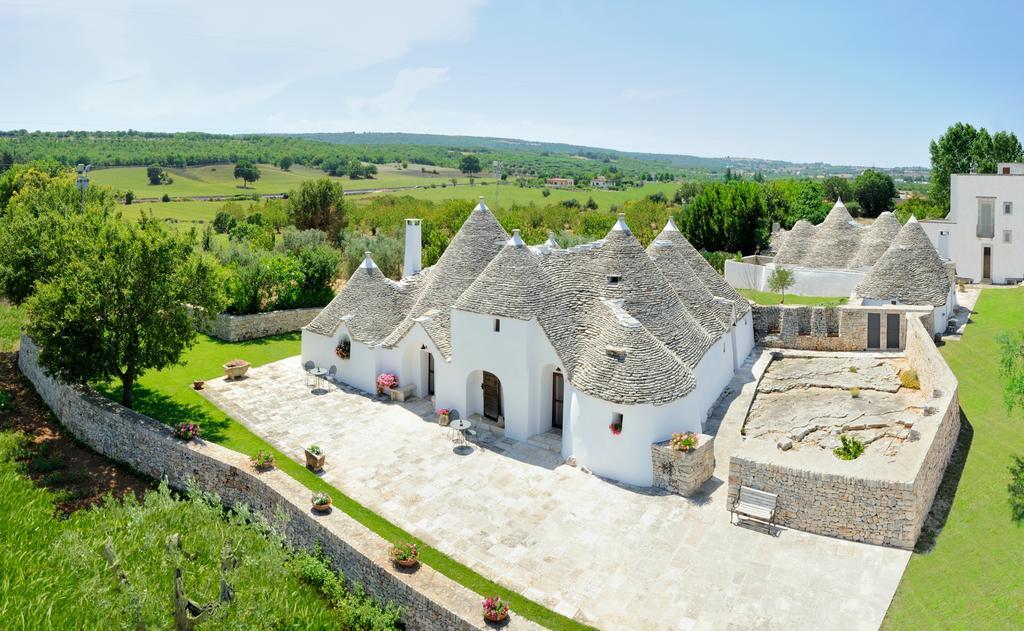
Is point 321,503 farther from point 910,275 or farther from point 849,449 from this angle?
point 910,275

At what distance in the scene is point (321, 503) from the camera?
17359mm

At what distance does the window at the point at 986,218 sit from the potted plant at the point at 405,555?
1801 inches

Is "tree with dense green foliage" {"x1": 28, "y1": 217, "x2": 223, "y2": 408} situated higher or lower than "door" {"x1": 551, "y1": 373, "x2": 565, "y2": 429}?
higher

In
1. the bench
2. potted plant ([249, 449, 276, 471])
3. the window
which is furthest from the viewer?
the window

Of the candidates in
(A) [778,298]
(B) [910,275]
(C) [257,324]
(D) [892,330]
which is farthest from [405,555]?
(A) [778,298]

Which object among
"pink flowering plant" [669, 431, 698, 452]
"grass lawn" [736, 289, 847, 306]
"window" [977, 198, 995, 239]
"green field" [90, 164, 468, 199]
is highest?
"green field" [90, 164, 468, 199]

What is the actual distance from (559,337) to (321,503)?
8833mm

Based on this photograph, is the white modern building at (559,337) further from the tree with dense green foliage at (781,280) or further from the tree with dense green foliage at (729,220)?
the tree with dense green foliage at (729,220)

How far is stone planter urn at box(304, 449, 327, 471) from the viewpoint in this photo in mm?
20094

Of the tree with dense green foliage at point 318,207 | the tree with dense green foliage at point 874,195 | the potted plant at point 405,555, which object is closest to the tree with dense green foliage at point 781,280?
the potted plant at point 405,555

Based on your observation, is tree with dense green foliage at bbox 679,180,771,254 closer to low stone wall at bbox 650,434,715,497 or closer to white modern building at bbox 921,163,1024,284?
white modern building at bbox 921,163,1024,284

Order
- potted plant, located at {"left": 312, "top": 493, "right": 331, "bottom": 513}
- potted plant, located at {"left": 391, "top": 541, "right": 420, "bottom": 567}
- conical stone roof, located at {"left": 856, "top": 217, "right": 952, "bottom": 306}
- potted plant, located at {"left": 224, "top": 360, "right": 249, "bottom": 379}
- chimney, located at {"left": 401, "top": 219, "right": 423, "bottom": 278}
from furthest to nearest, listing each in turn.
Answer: conical stone roof, located at {"left": 856, "top": 217, "right": 952, "bottom": 306}
chimney, located at {"left": 401, "top": 219, "right": 423, "bottom": 278}
potted plant, located at {"left": 224, "top": 360, "right": 249, "bottom": 379}
potted plant, located at {"left": 312, "top": 493, "right": 331, "bottom": 513}
potted plant, located at {"left": 391, "top": 541, "right": 420, "bottom": 567}

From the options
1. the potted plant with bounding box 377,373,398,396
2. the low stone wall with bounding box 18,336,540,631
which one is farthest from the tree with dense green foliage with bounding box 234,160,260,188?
the potted plant with bounding box 377,373,398,396

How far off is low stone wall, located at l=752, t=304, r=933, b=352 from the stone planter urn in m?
22.1
